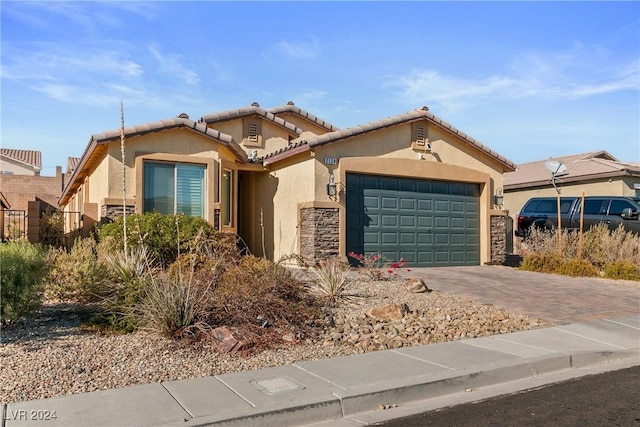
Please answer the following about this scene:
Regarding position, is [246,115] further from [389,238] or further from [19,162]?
[19,162]

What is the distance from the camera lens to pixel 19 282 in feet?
24.8

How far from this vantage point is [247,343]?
24.8ft

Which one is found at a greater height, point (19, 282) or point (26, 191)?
point (26, 191)

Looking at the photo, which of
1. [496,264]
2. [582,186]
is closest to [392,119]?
[496,264]

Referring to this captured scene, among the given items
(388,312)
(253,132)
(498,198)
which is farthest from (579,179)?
(388,312)

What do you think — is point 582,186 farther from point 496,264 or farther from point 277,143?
point 277,143

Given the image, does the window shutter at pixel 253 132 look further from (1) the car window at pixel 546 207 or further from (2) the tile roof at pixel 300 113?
(1) the car window at pixel 546 207

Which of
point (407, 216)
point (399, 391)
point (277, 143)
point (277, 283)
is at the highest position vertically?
point (277, 143)

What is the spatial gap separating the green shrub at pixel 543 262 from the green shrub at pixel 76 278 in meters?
12.2

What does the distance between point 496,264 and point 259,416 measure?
14.3 m

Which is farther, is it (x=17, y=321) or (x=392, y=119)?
(x=392, y=119)

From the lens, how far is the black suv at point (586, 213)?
19.2 metres

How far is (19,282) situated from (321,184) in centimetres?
895

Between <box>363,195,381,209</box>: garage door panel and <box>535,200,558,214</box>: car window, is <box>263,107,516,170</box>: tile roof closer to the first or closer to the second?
<box>363,195,381,209</box>: garage door panel
